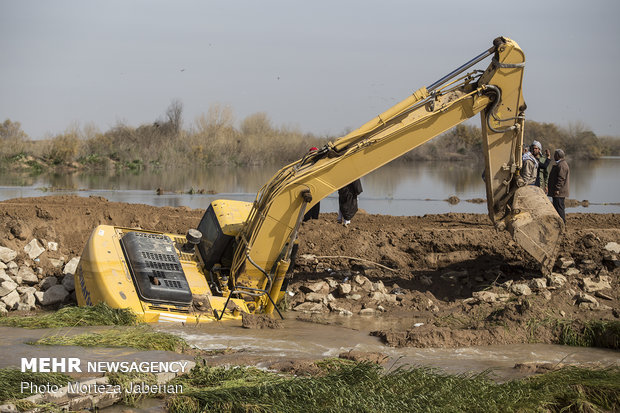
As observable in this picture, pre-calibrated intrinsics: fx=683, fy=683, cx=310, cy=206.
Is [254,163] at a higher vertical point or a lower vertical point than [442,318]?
higher

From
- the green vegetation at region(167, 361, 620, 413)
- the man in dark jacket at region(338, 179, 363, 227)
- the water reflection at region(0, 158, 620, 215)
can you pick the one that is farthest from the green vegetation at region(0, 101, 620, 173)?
the green vegetation at region(167, 361, 620, 413)

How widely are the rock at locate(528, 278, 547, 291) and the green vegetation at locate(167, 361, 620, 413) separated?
3.46m

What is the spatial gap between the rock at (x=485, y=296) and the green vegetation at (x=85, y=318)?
16.1ft

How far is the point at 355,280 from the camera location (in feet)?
35.7

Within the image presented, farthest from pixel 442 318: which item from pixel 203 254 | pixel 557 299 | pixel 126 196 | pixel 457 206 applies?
pixel 126 196

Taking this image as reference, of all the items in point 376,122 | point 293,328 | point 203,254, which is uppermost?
point 376,122

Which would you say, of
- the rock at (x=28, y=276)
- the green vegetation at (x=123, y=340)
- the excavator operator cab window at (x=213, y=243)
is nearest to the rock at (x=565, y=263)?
the excavator operator cab window at (x=213, y=243)

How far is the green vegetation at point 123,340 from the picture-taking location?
7.00 meters

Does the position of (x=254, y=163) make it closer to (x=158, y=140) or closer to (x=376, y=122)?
(x=158, y=140)

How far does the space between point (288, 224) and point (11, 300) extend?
4.33m

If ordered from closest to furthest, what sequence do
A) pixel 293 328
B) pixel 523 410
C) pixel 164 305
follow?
1. pixel 523 410
2. pixel 164 305
3. pixel 293 328

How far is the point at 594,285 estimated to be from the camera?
9.99 m

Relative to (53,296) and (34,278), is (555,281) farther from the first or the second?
(34,278)

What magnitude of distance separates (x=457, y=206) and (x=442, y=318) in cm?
1164
